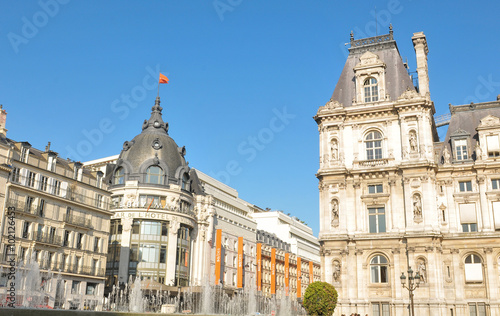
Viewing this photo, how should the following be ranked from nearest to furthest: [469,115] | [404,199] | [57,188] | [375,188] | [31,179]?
[31,179] < [404,199] < [57,188] < [375,188] < [469,115]

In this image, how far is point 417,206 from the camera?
5041cm

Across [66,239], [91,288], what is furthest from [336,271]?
[66,239]

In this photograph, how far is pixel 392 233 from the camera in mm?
50906

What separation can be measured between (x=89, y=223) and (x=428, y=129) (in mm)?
36153

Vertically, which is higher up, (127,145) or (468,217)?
(127,145)

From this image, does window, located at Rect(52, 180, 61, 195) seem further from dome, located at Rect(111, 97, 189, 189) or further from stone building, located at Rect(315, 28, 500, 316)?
stone building, located at Rect(315, 28, 500, 316)

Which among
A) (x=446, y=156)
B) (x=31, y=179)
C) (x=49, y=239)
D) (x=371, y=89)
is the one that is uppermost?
(x=371, y=89)

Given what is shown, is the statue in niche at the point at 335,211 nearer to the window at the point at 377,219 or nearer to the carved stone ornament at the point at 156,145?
the window at the point at 377,219

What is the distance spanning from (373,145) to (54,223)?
3284 centimetres

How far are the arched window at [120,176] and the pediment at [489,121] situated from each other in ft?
144

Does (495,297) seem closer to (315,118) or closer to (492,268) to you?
(492,268)

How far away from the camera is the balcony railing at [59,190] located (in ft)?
160

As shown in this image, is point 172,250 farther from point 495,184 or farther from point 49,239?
point 495,184

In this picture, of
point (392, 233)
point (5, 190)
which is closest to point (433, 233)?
point (392, 233)
